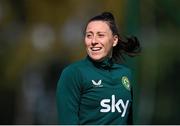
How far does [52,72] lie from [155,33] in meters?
1.50

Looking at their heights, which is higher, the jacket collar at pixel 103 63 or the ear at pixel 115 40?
the ear at pixel 115 40

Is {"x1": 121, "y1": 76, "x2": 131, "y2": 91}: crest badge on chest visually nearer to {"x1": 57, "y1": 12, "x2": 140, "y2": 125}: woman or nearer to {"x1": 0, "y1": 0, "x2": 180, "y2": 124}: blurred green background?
{"x1": 57, "y1": 12, "x2": 140, "y2": 125}: woman

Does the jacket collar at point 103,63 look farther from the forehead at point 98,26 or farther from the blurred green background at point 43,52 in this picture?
the blurred green background at point 43,52

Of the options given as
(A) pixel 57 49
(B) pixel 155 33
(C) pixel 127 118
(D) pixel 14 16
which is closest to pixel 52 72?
(A) pixel 57 49

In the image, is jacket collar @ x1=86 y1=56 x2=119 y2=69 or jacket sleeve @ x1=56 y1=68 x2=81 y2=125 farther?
jacket collar @ x1=86 y1=56 x2=119 y2=69

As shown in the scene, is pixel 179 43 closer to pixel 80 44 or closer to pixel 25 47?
pixel 80 44

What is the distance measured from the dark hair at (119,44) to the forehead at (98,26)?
2 centimetres

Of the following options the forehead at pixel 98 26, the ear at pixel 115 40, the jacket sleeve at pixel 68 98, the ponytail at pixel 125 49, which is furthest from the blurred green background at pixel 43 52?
the jacket sleeve at pixel 68 98

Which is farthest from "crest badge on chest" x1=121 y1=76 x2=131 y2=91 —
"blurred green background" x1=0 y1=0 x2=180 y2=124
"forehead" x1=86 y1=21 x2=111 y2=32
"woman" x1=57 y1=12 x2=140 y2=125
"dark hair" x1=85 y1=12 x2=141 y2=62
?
"blurred green background" x1=0 y1=0 x2=180 y2=124

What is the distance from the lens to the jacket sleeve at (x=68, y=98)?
3.00 meters

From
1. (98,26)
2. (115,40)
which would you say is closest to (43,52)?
(115,40)

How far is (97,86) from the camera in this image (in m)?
3.08

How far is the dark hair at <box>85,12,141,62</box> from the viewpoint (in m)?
3.19

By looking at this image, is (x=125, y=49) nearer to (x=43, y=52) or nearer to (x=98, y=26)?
(x=98, y=26)
